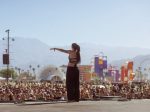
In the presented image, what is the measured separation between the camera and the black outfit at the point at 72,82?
54.9 feet

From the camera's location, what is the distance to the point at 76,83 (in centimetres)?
1705

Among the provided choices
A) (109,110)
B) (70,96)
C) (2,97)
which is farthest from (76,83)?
(2,97)

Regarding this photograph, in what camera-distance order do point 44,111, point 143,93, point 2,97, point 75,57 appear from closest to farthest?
point 44,111, point 75,57, point 2,97, point 143,93

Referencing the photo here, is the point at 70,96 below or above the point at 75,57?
below

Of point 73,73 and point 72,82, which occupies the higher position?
point 73,73

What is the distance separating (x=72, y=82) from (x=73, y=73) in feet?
1.33

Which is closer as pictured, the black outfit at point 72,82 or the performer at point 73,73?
the performer at point 73,73

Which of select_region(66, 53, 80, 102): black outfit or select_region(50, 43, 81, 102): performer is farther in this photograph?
select_region(66, 53, 80, 102): black outfit

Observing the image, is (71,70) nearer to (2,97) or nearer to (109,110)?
(109,110)

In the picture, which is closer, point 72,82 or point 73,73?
point 73,73

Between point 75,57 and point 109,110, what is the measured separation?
448cm

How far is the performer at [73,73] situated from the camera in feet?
53.4

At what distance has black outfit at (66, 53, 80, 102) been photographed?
16.7 metres

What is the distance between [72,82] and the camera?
16984 mm
